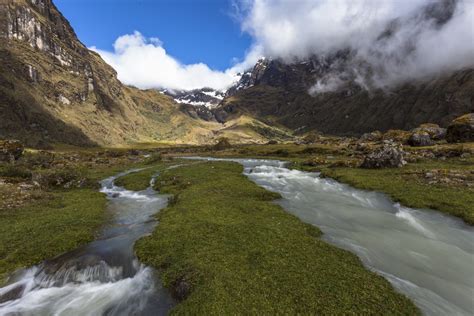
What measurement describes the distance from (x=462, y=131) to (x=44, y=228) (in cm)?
10784

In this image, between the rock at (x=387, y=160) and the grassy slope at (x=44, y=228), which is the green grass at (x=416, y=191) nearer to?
the rock at (x=387, y=160)

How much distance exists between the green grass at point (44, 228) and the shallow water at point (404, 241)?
2342 centimetres

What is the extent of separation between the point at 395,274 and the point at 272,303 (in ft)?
31.5

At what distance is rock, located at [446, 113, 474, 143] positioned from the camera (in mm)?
80562

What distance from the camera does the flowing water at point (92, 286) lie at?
52.6 feet

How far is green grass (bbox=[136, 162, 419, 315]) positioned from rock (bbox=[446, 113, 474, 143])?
277 feet

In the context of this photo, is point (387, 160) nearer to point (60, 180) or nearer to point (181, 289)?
point (181, 289)

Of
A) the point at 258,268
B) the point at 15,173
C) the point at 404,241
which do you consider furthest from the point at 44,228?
the point at 404,241

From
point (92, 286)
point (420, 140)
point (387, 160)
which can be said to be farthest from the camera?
point (420, 140)

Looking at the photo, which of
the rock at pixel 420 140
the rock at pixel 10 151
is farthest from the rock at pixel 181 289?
the rock at pixel 420 140

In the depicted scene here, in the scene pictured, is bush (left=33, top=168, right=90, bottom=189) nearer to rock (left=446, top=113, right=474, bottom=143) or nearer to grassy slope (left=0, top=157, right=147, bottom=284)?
grassy slope (left=0, top=157, right=147, bottom=284)

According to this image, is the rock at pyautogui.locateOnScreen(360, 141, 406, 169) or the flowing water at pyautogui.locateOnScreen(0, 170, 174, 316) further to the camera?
the rock at pyautogui.locateOnScreen(360, 141, 406, 169)

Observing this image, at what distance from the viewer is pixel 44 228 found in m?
26.0

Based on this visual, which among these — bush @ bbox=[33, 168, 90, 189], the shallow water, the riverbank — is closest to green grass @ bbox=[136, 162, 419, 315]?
the shallow water
